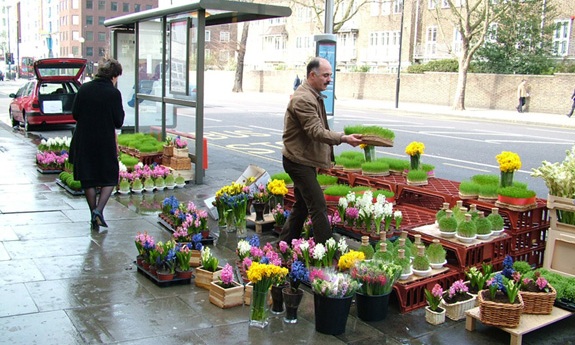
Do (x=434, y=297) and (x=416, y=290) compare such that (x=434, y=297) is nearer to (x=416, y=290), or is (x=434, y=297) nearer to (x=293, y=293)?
(x=416, y=290)

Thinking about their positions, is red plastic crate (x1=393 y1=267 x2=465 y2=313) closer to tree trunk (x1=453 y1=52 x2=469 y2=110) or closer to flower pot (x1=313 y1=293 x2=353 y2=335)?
flower pot (x1=313 y1=293 x2=353 y2=335)

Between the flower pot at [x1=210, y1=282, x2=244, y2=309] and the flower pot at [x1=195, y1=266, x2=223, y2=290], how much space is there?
0.26 metres

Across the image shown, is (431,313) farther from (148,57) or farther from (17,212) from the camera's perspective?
(148,57)

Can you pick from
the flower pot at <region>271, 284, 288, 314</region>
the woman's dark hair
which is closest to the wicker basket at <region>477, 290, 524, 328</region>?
the flower pot at <region>271, 284, 288, 314</region>

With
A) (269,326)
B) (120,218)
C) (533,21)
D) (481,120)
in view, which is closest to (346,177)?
(120,218)

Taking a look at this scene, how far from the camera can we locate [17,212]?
8242 mm

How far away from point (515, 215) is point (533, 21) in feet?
109

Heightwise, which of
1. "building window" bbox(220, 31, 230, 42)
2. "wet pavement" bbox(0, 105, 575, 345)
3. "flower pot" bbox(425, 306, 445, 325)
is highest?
"building window" bbox(220, 31, 230, 42)

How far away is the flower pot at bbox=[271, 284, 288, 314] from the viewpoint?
16.3 feet

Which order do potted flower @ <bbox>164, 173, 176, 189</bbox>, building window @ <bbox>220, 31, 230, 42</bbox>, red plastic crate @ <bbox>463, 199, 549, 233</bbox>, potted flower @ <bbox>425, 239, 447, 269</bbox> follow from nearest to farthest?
potted flower @ <bbox>425, 239, 447, 269</bbox> → red plastic crate @ <bbox>463, 199, 549, 233</bbox> → potted flower @ <bbox>164, 173, 176, 189</bbox> → building window @ <bbox>220, 31, 230, 42</bbox>

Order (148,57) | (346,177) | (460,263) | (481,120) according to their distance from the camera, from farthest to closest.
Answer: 1. (481,120)
2. (148,57)
3. (346,177)
4. (460,263)

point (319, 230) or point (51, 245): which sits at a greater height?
point (319, 230)

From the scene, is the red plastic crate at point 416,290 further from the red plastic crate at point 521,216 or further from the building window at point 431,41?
the building window at point 431,41

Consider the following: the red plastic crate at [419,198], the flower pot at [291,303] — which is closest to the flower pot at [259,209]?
the red plastic crate at [419,198]
